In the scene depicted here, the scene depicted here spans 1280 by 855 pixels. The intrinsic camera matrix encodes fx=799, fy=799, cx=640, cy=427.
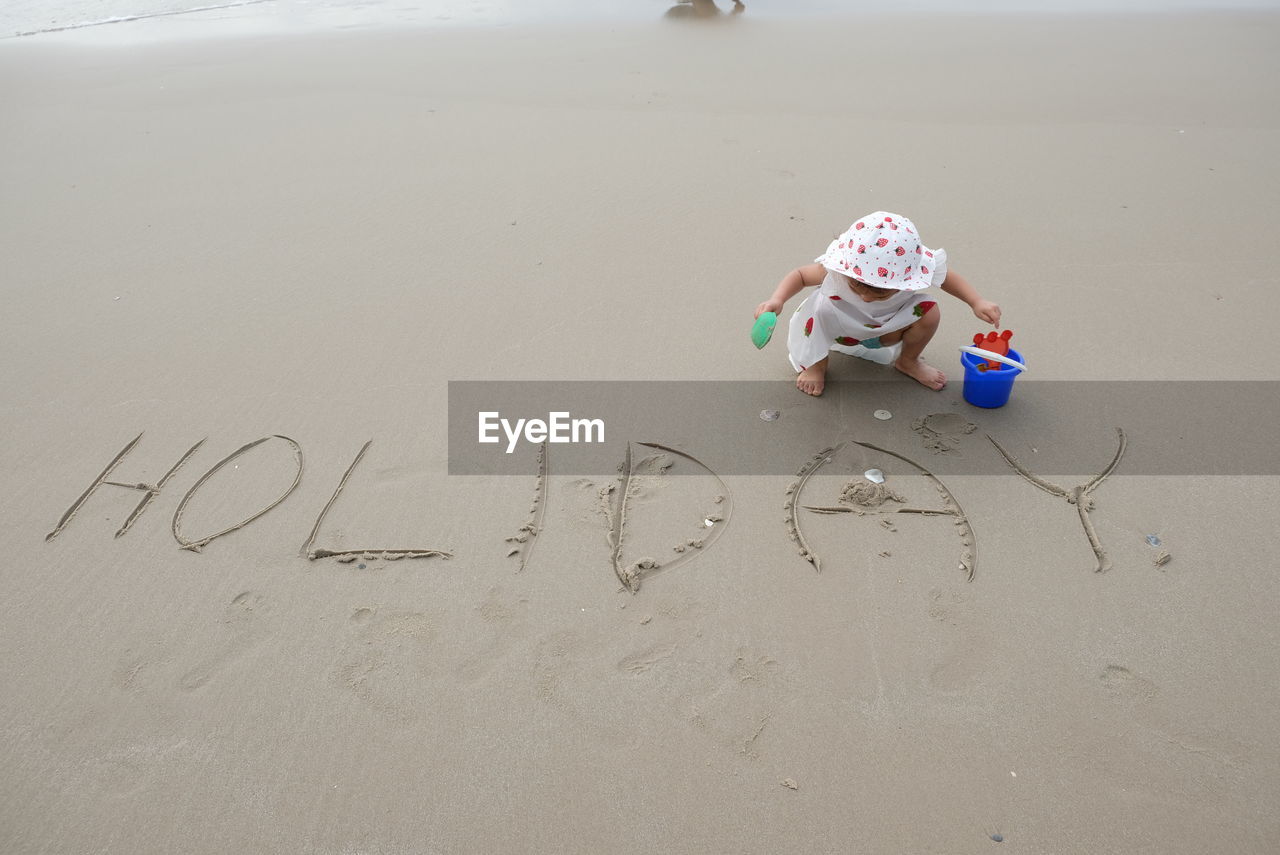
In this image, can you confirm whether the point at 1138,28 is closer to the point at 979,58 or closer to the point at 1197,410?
the point at 979,58

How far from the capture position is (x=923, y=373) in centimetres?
273

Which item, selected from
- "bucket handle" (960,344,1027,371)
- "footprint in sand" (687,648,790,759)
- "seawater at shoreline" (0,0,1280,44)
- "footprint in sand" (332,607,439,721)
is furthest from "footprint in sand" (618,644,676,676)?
"seawater at shoreline" (0,0,1280,44)

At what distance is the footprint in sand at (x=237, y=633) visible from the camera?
1931mm

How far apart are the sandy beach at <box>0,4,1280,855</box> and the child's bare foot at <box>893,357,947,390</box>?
0.17 feet

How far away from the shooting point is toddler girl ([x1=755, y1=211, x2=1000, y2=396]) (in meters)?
2.36

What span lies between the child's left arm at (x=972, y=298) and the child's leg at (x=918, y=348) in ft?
0.34

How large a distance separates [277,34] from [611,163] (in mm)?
4128

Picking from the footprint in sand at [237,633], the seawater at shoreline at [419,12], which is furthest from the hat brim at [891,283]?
the seawater at shoreline at [419,12]

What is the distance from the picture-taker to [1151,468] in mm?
2377

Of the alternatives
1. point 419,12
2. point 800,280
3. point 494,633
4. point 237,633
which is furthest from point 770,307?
point 419,12

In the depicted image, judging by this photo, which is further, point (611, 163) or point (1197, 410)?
point (611, 163)

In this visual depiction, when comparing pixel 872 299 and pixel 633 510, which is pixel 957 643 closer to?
pixel 633 510

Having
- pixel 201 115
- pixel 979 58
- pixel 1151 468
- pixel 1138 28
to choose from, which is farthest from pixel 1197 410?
pixel 201 115

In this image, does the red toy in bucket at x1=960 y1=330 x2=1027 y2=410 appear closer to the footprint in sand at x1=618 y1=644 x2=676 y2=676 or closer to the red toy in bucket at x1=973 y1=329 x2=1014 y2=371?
the red toy in bucket at x1=973 y1=329 x2=1014 y2=371
